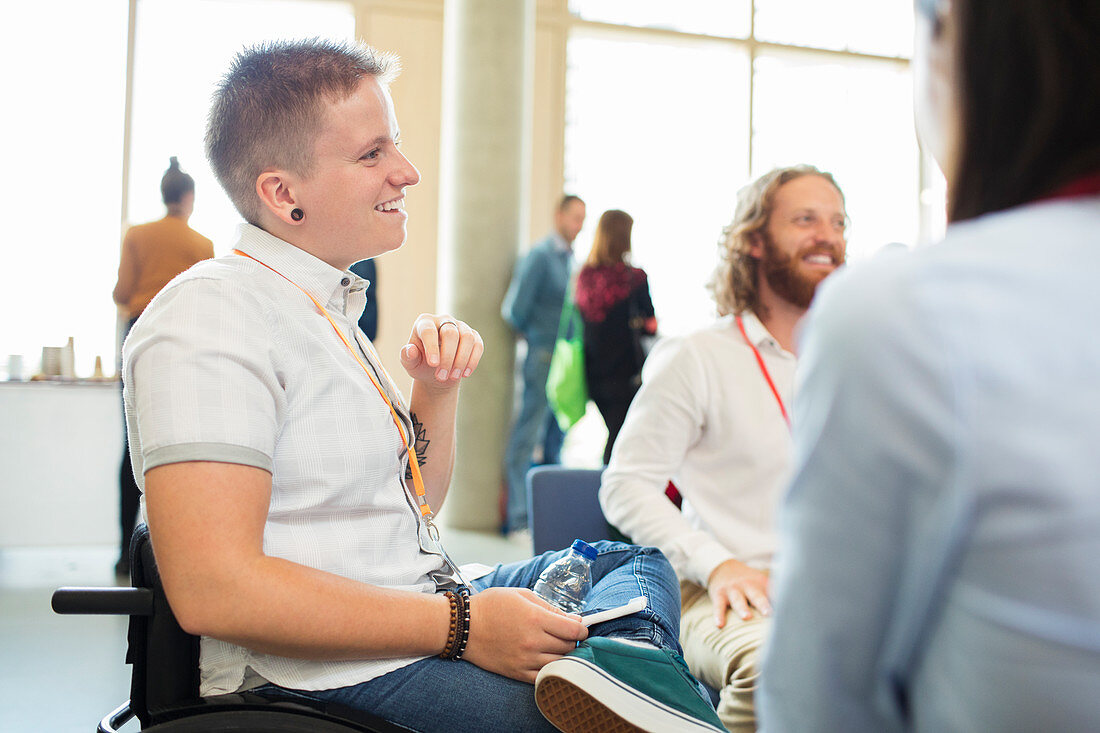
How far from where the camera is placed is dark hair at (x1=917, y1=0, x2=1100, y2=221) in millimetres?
514

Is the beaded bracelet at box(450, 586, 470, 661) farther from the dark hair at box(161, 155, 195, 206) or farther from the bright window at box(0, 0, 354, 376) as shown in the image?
the bright window at box(0, 0, 354, 376)

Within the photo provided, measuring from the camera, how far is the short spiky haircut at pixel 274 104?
1276 mm

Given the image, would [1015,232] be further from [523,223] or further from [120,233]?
[120,233]

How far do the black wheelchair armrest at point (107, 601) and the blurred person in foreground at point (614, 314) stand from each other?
3.58 meters

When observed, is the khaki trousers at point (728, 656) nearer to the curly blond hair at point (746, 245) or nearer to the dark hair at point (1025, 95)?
the curly blond hair at point (746, 245)

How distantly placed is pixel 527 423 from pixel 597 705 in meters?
4.28

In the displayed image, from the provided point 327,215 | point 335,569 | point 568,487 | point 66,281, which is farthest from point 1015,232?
point 66,281

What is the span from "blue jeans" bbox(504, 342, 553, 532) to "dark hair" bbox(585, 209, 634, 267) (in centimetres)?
83

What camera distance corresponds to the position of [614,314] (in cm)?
459

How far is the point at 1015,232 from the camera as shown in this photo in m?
0.49

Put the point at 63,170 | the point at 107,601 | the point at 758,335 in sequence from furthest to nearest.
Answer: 1. the point at 63,170
2. the point at 758,335
3. the point at 107,601

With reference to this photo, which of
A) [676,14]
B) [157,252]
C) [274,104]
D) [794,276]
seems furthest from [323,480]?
[676,14]

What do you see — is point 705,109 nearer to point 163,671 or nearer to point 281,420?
point 281,420

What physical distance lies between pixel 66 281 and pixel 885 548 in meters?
6.54
